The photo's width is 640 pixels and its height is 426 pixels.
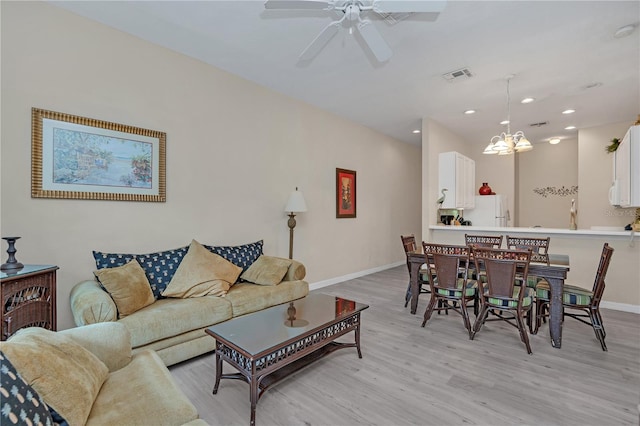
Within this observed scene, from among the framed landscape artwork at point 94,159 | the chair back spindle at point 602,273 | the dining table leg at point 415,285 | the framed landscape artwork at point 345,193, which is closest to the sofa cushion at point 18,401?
the framed landscape artwork at point 94,159

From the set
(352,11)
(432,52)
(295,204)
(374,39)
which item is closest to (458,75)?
(432,52)

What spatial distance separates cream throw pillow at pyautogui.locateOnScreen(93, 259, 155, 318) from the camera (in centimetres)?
234

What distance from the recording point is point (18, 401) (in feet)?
3.10

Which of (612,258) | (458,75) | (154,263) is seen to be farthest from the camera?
(612,258)

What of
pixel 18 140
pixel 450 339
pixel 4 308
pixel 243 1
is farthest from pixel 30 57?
pixel 450 339

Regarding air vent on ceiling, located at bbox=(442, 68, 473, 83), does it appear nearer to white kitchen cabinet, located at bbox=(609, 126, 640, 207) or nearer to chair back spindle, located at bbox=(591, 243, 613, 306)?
A: white kitchen cabinet, located at bbox=(609, 126, 640, 207)

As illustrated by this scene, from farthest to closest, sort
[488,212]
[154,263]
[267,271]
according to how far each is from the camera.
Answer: [488,212]
[267,271]
[154,263]

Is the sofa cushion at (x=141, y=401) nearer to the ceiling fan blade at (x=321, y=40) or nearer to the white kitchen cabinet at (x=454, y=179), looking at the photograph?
the ceiling fan blade at (x=321, y=40)

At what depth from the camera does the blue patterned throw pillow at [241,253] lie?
11.3ft

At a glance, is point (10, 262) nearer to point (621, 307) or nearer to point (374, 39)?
point (374, 39)

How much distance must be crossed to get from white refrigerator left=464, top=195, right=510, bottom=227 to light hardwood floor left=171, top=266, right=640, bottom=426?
2799mm

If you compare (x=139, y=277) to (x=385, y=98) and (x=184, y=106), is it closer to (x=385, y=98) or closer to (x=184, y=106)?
(x=184, y=106)

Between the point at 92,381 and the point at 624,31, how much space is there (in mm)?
4757

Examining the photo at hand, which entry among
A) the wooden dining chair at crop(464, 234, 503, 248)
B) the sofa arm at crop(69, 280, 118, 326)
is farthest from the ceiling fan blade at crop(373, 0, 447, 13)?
the wooden dining chair at crop(464, 234, 503, 248)
